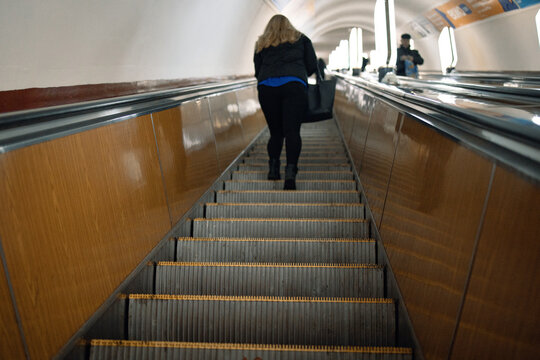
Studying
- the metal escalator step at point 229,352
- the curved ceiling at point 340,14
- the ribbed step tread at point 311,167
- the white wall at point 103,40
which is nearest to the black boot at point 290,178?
the ribbed step tread at point 311,167

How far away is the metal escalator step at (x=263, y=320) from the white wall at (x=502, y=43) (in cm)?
1026

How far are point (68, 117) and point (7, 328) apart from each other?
0.86 metres

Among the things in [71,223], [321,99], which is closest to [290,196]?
[321,99]

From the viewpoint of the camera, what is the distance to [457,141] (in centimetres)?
142

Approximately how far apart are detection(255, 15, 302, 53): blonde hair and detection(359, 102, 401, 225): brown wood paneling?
38.0 inches

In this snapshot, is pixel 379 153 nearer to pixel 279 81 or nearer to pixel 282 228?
pixel 282 228

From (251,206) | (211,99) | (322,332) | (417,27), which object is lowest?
(322,332)

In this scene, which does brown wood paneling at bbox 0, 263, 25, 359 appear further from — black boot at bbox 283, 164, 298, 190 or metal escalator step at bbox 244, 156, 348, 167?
metal escalator step at bbox 244, 156, 348, 167

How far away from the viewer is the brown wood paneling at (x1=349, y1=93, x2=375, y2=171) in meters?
3.87

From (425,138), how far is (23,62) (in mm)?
2207

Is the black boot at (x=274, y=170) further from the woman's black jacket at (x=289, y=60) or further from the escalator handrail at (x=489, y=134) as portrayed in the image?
the escalator handrail at (x=489, y=134)

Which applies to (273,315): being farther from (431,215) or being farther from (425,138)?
(425,138)

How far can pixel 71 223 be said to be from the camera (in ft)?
5.42

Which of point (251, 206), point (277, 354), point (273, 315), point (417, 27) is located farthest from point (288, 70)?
point (417, 27)
